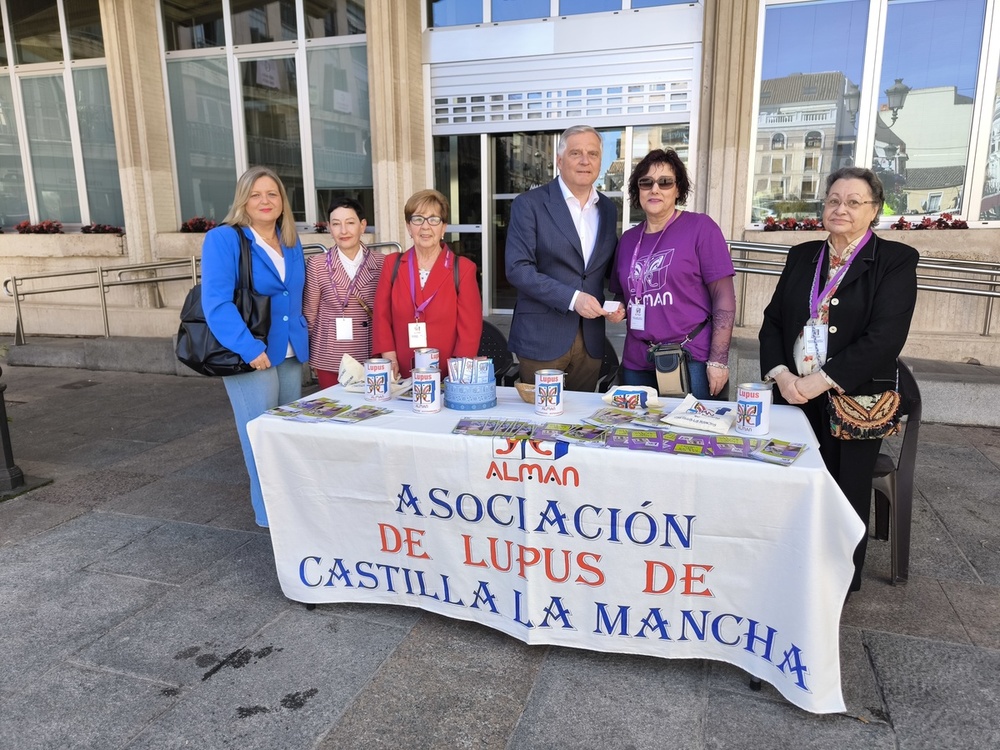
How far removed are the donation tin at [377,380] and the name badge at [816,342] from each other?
1.64 metres

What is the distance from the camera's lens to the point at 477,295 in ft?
10.5

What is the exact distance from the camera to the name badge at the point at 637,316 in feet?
9.30

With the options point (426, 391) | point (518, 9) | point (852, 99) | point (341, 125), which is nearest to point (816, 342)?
point (426, 391)

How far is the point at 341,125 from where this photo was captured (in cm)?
852

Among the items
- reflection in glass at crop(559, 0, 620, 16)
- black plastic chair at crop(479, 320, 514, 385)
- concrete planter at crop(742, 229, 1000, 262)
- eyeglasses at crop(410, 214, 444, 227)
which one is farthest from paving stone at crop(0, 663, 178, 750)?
reflection in glass at crop(559, 0, 620, 16)

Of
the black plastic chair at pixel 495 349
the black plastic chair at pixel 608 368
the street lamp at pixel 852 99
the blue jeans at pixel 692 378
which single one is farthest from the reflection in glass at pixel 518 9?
the blue jeans at pixel 692 378

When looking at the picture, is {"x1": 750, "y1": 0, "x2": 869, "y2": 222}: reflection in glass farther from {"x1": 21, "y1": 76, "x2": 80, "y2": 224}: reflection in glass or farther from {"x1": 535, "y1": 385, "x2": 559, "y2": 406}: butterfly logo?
{"x1": 21, "y1": 76, "x2": 80, "y2": 224}: reflection in glass

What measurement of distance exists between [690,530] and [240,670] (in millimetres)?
1605

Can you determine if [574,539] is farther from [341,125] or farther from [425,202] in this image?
[341,125]

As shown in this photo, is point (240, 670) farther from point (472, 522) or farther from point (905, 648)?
point (905, 648)

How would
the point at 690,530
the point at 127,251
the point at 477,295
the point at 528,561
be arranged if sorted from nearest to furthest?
the point at 690,530
the point at 528,561
the point at 477,295
the point at 127,251

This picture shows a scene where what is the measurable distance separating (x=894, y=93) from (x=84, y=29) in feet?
33.8

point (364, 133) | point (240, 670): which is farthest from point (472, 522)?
point (364, 133)

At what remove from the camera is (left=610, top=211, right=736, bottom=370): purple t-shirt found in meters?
2.74
